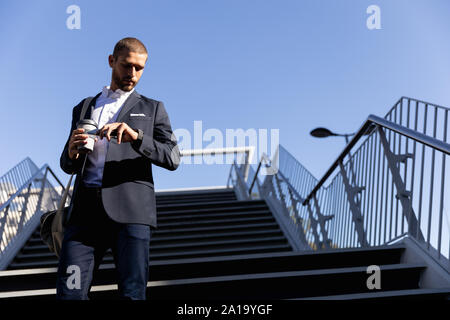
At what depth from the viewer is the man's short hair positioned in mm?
1784

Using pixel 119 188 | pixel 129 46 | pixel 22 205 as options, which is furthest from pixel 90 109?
pixel 22 205

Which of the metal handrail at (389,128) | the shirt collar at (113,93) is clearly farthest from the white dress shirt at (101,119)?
the metal handrail at (389,128)

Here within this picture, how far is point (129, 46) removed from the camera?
1.79m

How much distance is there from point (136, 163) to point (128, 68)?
366 mm

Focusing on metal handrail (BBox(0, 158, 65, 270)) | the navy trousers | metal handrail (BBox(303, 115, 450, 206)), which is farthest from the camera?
metal handrail (BBox(0, 158, 65, 270))

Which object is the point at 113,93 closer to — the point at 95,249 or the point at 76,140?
the point at 76,140

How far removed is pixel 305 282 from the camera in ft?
9.13

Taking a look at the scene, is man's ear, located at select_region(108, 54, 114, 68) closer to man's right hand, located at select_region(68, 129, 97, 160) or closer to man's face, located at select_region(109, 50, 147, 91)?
man's face, located at select_region(109, 50, 147, 91)

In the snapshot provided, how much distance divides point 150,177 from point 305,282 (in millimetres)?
1406

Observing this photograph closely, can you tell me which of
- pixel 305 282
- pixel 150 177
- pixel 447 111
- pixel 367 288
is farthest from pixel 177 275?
pixel 447 111

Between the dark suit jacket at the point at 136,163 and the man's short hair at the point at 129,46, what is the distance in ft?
0.65

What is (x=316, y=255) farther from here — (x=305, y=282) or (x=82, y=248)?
(x=82, y=248)

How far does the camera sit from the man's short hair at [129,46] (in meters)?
1.78

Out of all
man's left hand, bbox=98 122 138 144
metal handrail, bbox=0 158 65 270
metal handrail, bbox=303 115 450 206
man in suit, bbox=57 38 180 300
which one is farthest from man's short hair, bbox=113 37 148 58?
metal handrail, bbox=0 158 65 270
